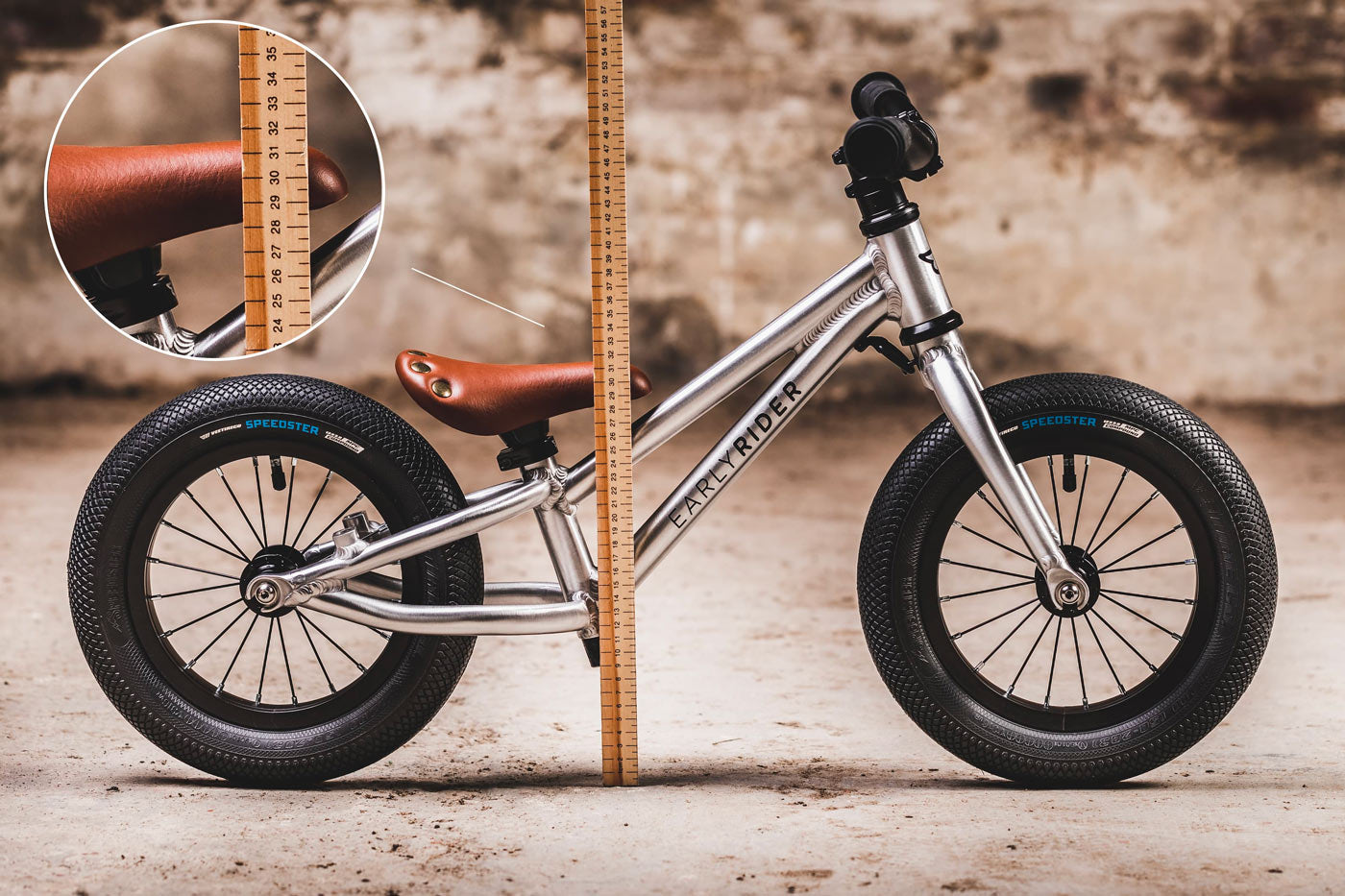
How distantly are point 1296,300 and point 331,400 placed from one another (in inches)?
269

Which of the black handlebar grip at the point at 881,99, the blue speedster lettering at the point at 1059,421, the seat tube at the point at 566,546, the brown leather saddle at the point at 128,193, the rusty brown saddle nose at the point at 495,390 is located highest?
the black handlebar grip at the point at 881,99

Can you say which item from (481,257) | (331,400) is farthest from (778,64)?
(331,400)

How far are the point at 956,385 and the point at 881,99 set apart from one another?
637 millimetres

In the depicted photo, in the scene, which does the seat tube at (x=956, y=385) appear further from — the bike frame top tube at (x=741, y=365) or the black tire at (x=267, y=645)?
the black tire at (x=267, y=645)

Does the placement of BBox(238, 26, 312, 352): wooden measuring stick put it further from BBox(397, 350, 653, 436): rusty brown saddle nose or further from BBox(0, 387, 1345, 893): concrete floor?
BBox(0, 387, 1345, 893): concrete floor

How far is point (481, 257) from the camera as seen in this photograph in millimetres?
8211

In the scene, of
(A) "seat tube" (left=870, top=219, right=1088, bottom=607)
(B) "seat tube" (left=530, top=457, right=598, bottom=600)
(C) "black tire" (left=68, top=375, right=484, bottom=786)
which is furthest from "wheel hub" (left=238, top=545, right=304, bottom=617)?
(A) "seat tube" (left=870, top=219, right=1088, bottom=607)

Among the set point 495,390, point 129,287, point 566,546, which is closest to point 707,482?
point 566,546

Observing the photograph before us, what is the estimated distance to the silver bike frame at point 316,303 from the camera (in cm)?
304

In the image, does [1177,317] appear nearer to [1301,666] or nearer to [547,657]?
[1301,666]

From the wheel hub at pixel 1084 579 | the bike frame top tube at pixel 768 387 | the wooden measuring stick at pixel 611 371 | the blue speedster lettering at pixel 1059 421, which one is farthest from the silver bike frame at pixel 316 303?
the wheel hub at pixel 1084 579

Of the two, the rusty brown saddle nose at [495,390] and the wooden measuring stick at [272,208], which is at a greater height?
the wooden measuring stick at [272,208]

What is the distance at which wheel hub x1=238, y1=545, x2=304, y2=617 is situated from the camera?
2936 millimetres

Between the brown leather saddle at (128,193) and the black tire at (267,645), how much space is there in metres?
0.35
